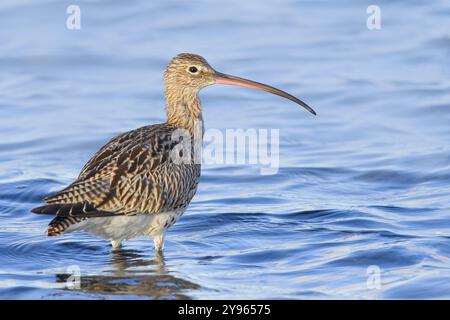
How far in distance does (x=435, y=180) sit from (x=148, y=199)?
454 centimetres

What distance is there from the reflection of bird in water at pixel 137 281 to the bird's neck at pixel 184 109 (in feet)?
5.33

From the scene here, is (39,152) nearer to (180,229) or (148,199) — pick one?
(180,229)

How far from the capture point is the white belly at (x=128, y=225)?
10.7 metres

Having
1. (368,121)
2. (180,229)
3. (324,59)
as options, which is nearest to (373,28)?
(324,59)

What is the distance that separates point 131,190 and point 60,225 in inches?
35.8

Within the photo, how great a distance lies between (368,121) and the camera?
16562 millimetres

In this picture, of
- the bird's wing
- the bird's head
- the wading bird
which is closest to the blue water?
the wading bird

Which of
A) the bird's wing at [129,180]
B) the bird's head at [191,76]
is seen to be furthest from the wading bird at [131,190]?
the bird's head at [191,76]

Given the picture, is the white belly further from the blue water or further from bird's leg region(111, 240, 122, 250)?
the blue water

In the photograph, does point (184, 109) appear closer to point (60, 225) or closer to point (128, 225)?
point (128, 225)

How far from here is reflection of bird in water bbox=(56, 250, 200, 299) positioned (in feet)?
32.7

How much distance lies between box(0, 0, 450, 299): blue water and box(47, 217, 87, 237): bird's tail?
459mm

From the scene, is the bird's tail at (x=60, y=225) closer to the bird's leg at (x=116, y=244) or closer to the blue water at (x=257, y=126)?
the blue water at (x=257, y=126)

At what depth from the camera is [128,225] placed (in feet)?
36.0
